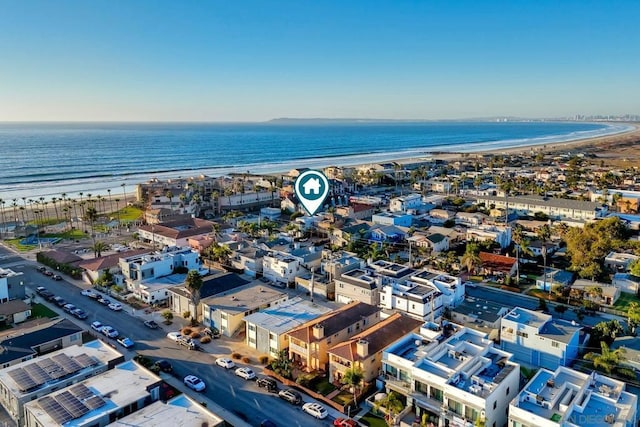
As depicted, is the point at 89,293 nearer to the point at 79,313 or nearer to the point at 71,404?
the point at 79,313

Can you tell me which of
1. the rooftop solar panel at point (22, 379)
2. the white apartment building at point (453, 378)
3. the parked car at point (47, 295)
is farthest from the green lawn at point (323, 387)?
the parked car at point (47, 295)

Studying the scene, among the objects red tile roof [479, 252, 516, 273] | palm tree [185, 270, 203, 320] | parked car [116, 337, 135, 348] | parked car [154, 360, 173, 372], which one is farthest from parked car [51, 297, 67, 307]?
red tile roof [479, 252, 516, 273]

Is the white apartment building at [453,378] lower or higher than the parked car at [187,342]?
higher

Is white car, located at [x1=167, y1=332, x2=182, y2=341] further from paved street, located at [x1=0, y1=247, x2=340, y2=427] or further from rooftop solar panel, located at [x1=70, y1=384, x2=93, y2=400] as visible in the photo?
rooftop solar panel, located at [x1=70, y1=384, x2=93, y2=400]

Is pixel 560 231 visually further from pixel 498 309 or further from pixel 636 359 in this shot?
pixel 636 359

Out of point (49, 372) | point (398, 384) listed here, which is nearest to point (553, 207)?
point (398, 384)

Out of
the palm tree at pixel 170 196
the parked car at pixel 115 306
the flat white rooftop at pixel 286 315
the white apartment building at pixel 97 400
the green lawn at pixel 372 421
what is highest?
the palm tree at pixel 170 196

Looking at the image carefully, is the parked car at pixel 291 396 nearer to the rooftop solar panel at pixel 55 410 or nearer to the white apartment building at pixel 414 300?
the rooftop solar panel at pixel 55 410
